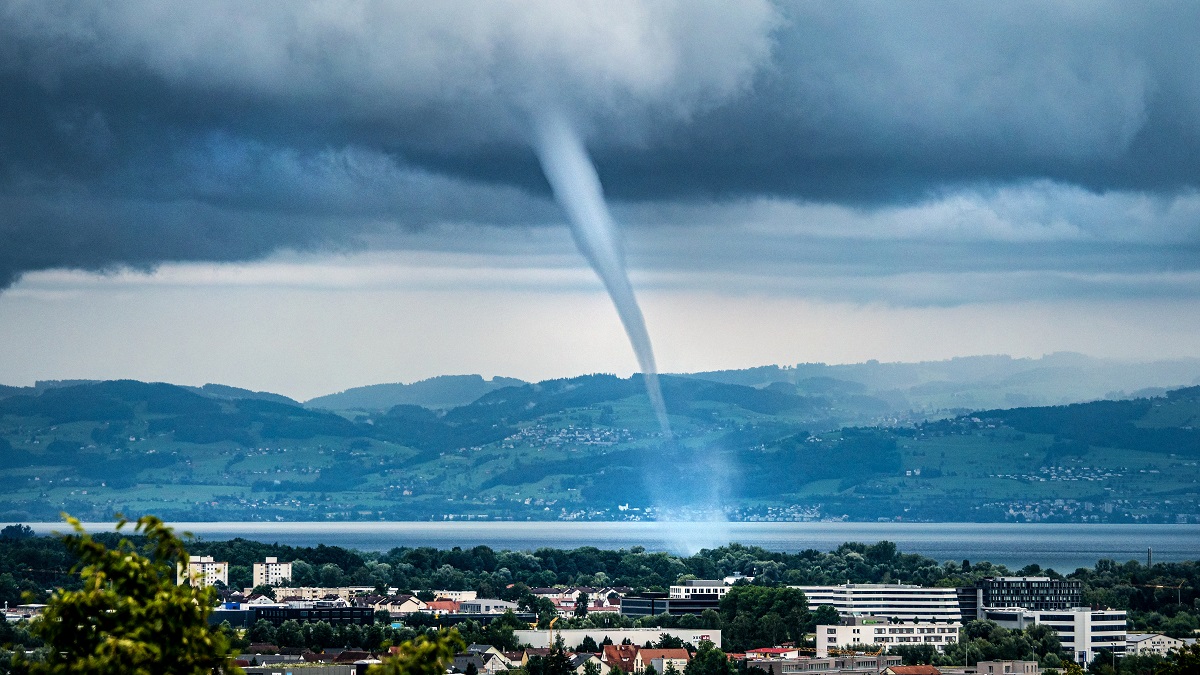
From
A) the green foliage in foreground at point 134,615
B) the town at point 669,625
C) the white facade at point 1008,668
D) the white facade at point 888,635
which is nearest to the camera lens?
the green foliage in foreground at point 134,615

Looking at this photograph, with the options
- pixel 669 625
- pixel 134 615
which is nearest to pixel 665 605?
pixel 669 625

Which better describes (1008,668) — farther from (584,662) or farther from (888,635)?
(888,635)

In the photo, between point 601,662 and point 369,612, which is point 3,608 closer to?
point 369,612

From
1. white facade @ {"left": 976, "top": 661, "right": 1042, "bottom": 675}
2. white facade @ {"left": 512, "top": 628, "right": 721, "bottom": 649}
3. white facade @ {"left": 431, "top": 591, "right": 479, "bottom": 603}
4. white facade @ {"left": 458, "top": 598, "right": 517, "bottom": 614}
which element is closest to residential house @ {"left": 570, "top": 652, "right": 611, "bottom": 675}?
white facade @ {"left": 512, "top": 628, "right": 721, "bottom": 649}

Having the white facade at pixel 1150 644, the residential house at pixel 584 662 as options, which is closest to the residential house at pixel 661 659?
the residential house at pixel 584 662

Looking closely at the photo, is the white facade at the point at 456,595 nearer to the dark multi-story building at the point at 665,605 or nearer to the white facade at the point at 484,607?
the white facade at the point at 484,607

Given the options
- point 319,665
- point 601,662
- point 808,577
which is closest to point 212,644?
point 319,665
